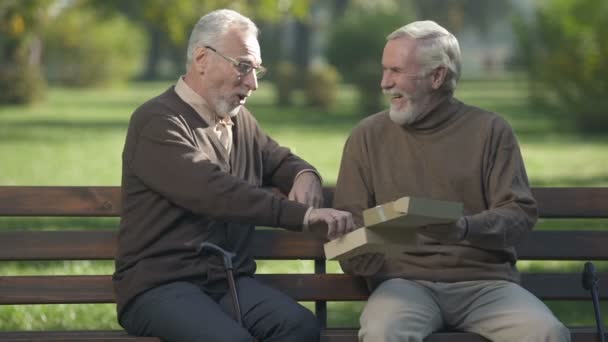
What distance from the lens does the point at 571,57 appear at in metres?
26.3

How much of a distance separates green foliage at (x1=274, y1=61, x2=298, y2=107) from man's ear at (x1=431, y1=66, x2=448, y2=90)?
35263 millimetres

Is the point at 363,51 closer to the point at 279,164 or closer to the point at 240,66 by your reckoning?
the point at 279,164

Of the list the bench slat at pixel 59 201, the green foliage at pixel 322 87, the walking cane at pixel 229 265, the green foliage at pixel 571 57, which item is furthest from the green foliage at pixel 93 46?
the walking cane at pixel 229 265

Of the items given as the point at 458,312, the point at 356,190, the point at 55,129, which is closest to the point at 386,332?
the point at 458,312

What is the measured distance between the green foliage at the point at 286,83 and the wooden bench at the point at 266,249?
35115 millimetres

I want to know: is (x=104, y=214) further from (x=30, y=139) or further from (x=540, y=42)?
(x=540, y=42)

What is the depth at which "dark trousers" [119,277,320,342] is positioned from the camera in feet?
14.3

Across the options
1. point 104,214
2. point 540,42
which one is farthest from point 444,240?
point 540,42

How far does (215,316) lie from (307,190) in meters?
0.73

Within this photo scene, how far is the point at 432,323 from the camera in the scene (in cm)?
460

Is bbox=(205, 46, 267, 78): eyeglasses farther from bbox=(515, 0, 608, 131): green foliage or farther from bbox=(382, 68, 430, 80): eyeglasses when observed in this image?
bbox=(515, 0, 608, 131): green foliage

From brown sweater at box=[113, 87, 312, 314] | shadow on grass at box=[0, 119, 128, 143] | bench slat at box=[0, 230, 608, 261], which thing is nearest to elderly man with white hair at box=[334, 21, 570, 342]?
bench slat at box=[0, 230, 608, 261]

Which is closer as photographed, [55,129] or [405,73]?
[405,73]

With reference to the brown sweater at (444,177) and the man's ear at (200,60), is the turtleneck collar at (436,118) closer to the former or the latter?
the brown sweater at (444,177)
